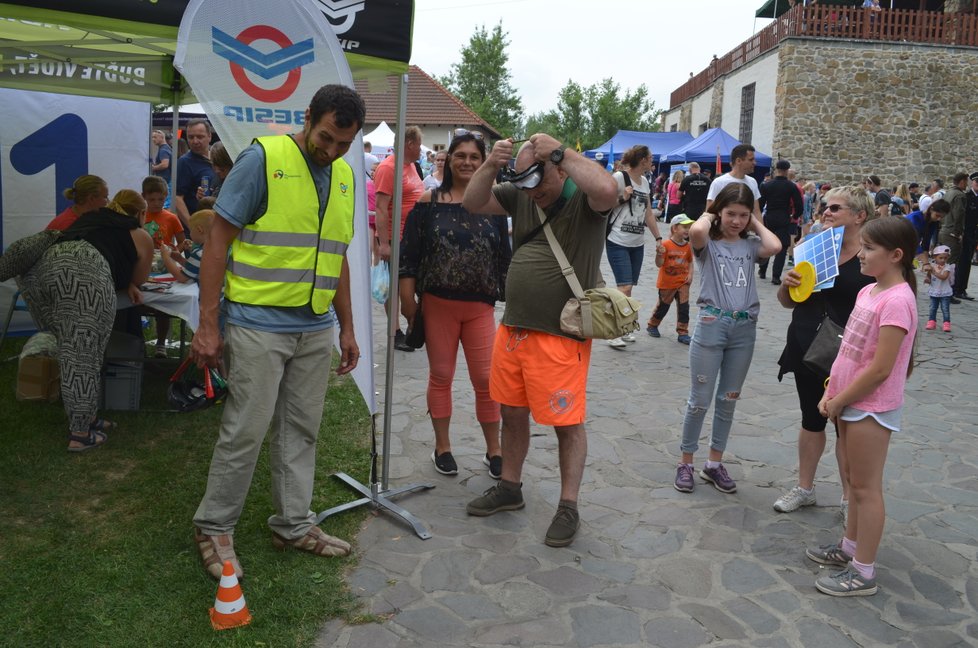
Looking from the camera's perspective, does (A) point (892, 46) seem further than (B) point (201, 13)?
Yes

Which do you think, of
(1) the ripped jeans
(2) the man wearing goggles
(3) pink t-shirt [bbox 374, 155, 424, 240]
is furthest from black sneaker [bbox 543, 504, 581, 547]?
(3) pink t-shirt [bbox 374, 155, 424, 240]

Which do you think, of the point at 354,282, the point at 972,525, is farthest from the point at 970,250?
the point at 354,282

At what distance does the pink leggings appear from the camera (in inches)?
173

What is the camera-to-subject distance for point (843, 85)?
2275 cm

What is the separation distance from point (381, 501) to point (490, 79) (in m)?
45.4

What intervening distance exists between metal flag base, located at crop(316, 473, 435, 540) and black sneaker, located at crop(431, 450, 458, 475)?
21 centimetres

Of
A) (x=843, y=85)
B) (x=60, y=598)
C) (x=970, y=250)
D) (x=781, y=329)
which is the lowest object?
(x=60, y=598)

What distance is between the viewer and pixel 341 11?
3.56 meters

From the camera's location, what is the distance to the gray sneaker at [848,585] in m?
3.41

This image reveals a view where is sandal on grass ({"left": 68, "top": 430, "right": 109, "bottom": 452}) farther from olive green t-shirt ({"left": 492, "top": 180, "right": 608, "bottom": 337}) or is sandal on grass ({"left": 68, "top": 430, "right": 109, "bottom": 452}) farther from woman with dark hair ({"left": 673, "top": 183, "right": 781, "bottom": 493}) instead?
woman with dark hair ({"left": 673, "top": 183, "right": 781, "bottom": 493})

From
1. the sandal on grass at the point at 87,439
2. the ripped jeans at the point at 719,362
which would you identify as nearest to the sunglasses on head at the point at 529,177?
the ripped jeans at the point at 719,362

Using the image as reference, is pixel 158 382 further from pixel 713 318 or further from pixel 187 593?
pixel 713 318

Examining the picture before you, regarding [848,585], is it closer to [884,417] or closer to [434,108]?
[884,417]

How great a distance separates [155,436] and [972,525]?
4.88 meters
